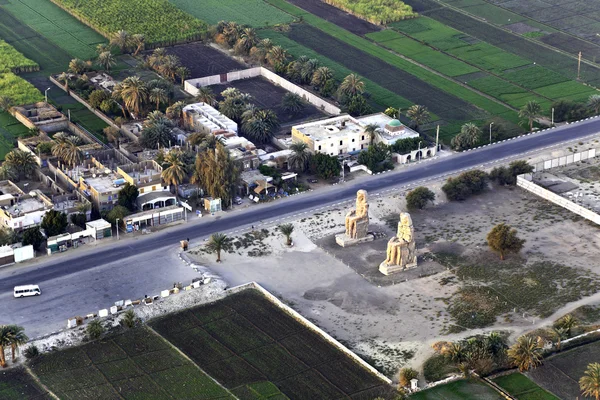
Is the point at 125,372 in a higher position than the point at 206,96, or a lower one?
lower

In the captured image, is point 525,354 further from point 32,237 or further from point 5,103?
point 5,103

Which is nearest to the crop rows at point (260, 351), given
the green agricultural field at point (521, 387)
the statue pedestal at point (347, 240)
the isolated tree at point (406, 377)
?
the isolated tree at point (406, 377)

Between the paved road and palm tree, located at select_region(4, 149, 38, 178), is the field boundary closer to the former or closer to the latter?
the paved road

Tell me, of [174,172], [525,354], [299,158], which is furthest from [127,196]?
[525,354]

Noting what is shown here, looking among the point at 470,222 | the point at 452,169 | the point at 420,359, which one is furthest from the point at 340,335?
the point at 452,169

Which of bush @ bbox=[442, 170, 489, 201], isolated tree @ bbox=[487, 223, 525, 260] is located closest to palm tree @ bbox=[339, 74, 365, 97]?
bush @ bbox=[442, 170, 489, 201]

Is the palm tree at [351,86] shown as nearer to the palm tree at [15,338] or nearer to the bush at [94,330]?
the bush at [94,330]
